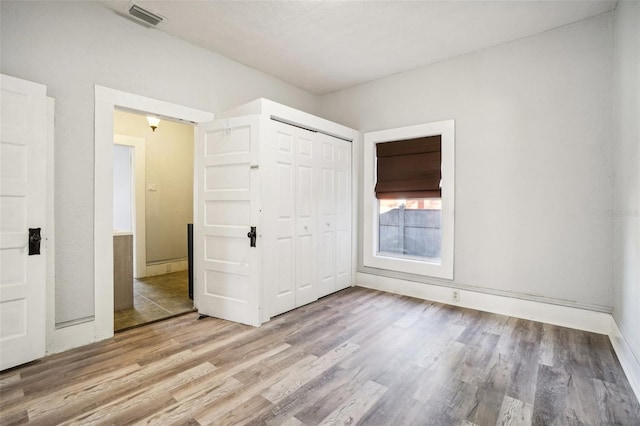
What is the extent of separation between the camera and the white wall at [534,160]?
3006 mm

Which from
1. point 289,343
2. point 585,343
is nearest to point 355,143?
point 289,343

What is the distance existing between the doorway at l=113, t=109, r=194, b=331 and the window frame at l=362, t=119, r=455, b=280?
2811 mm

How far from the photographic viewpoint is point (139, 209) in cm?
527

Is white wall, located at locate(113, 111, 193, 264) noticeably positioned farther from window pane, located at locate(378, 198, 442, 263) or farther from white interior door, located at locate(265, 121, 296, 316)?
window pane, located at locate(378, 198, 442, 263)

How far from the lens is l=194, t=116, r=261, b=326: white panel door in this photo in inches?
126

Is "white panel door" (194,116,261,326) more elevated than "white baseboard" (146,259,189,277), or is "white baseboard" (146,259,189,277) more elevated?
"white panel door" (194,116,261,326)

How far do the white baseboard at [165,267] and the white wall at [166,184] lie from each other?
0.09 m

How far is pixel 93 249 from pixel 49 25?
1.96 m

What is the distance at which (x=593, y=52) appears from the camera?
3020 millimetres

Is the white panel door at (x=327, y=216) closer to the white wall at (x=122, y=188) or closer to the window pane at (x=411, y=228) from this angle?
the window pane at (x=411, y=228)

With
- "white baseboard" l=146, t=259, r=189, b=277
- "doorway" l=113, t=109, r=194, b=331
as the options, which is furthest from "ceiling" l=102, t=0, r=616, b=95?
"white baseboard" l=146, t=259, r=189, b=277

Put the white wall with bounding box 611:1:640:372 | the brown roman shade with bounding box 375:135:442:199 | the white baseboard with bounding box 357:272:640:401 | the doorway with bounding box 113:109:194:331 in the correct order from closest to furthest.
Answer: the white wall with bounding box 611:1:640:372 < the white baseboard with bounding box 357:272:640:401 < the brown roman shade with bounding box 375:135:442:199 < the doorway with bounding box 113:109:194:331

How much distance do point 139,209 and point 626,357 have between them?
6.36 meters

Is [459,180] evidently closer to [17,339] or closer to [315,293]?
[315,293]
